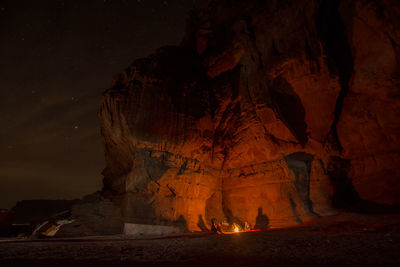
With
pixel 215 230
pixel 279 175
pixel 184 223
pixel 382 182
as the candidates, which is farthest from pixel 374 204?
pixel 184 223

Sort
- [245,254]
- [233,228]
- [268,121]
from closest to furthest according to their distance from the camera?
[245,254]
[233,228]
[268,121]

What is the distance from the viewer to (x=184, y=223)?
1064 centimetres

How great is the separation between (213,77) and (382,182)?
9.82 m

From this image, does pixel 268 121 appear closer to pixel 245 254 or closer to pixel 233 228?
pixel 233 228

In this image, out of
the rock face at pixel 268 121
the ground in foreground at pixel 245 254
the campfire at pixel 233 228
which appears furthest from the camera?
the campfire at pixel 233 228

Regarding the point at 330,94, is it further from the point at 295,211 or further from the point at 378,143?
the point at 295,211

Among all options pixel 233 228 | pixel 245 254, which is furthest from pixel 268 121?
pixel 245 254

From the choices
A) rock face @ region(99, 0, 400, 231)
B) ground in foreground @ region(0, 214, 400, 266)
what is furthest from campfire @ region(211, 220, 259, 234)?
ground in foreground @ region(0, 214, 400, 266)

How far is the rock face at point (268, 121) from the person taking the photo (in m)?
9.08

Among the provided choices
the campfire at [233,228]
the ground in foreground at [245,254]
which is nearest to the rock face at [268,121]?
the campfire at [233,228]

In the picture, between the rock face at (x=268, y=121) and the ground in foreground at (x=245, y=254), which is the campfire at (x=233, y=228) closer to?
the rock face at (x=268, y=121)

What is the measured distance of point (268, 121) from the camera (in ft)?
37.1

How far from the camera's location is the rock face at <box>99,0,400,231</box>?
9078mm

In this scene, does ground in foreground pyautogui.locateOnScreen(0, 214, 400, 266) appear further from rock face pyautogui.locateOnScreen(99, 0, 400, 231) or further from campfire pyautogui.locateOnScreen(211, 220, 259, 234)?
rock face pyautogui.locateOnScreen(99, 0, 400, 231)
